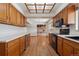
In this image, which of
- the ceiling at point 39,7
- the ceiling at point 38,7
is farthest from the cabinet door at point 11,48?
the ceiling at point 39,7

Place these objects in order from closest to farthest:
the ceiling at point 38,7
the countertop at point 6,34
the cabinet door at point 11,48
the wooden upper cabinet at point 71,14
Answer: the cabinet door at point 11,48 < the countertop at point 6,34 < the wooden upper cabinet at point 71,14 < the ceiling at point 38,7

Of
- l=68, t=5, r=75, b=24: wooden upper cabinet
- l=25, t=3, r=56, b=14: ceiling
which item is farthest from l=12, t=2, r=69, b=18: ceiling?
l=68, t=5, r=75, b=24: wooden upper cabinet

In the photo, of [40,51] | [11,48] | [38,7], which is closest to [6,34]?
→ [11,48]

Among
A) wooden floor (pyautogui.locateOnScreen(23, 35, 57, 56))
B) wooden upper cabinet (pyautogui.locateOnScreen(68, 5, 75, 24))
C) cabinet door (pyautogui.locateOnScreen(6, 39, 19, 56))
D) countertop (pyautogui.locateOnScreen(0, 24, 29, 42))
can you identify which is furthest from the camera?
wooden floor (pyautogui.locateOnScreen(23, 35, 57, 56))

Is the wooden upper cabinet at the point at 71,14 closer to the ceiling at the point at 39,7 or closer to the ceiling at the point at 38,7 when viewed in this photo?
the ceiling at the point at 38,7

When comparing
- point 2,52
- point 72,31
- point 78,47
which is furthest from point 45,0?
point 72,31

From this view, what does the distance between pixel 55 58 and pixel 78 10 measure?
13.0 ft

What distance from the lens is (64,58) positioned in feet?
2.15

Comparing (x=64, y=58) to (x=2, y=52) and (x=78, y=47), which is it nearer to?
(x=78, y=47)

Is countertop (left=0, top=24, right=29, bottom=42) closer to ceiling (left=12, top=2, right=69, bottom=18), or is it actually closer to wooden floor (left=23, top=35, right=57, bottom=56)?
ceiling (left=12, top=2, right=69, bottom=18)

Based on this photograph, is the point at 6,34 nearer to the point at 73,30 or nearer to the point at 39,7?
the point at 73,30

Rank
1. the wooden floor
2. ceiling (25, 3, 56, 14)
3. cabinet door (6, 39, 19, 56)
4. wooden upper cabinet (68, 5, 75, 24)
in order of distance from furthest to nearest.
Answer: ceiling (25, 3, 56, 14) < the wooden floor < wooden upper cabinet (68, 5, 75, 24) < cabinet door (6, 39, 19, 56)

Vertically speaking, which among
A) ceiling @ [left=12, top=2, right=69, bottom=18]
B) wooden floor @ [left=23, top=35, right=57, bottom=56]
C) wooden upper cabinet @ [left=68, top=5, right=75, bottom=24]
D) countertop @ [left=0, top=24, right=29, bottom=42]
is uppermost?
ceiling @ [left=12, top=2, right=69, bottom=18]

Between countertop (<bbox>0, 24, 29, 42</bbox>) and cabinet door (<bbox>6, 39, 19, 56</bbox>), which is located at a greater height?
countertop (<bbox>0, 24, 29, 42</bbox>)
